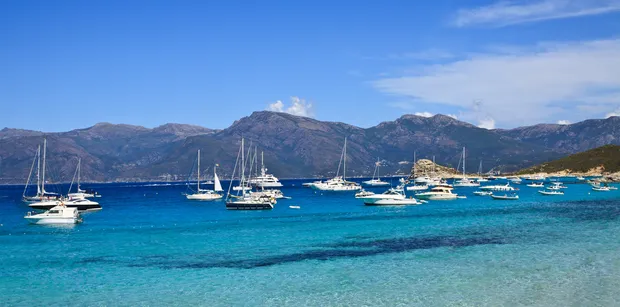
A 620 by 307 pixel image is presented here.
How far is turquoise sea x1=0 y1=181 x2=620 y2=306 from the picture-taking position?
3441 centimetres

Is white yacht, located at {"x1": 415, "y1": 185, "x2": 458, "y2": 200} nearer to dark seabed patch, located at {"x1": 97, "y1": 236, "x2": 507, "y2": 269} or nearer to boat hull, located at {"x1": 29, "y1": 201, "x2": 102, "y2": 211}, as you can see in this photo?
boat hull, located at {"x1": 29, "y1": 201, "x2": 102, "y2": 211}

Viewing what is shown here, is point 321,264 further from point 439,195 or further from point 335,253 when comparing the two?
point 439,195

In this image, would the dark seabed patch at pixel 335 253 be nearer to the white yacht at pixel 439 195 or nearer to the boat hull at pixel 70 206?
the boat hull at pixel 70 206

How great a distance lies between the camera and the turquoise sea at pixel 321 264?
34.4m

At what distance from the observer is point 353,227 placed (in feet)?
244

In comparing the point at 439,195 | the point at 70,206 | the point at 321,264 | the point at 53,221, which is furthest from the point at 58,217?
the point at 439,195

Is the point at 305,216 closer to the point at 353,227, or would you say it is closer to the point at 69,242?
the point at 353,227

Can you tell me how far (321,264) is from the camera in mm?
45281

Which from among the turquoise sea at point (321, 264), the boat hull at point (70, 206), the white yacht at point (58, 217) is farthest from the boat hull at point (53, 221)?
the boat hull at point (70, 206)

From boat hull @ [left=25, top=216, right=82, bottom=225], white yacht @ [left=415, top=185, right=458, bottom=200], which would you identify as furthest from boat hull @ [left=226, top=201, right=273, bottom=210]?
white yacht @ [left=415, top=185, right=458, bottom=200]

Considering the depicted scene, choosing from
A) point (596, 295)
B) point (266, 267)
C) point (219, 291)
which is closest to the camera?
point (596, 295)

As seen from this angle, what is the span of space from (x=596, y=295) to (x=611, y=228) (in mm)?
37231

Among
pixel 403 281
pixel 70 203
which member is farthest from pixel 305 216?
pixel 403 281

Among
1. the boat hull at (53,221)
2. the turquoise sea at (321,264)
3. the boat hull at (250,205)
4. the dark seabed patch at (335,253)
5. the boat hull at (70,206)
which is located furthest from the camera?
the boat hull at (70,206)
